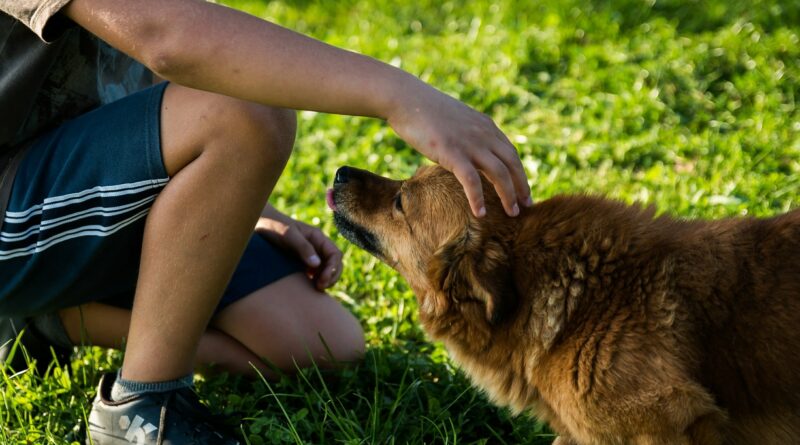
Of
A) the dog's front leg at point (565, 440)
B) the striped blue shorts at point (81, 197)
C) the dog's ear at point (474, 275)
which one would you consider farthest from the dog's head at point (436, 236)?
the striped blue shorts at point (81, 197)

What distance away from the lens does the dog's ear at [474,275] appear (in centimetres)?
260

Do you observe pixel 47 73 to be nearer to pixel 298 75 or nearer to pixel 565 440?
pixel 298 75

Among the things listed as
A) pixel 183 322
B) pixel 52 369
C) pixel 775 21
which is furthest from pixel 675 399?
pixel 775 21

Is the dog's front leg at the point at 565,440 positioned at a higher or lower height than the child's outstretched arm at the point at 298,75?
lower

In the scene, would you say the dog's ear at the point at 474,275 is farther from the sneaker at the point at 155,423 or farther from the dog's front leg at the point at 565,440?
the sneaker at the point at 155,423

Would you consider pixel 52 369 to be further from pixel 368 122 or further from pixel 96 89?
pixel 368 122

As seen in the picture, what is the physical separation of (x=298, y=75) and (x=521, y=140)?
116 inches

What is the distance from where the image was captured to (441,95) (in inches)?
90.6

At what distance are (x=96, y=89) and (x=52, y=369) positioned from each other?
1091 mm

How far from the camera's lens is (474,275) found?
2.65 meters

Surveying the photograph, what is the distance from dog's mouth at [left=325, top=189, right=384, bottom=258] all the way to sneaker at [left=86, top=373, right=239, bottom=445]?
77 centimetres

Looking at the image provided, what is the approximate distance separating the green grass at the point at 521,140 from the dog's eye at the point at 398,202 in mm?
608

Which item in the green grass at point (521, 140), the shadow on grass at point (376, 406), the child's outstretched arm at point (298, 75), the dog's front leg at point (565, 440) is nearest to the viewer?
the child's outstretched arm at point (298, 75)

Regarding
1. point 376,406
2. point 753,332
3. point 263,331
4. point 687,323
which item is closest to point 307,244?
point 263,331
